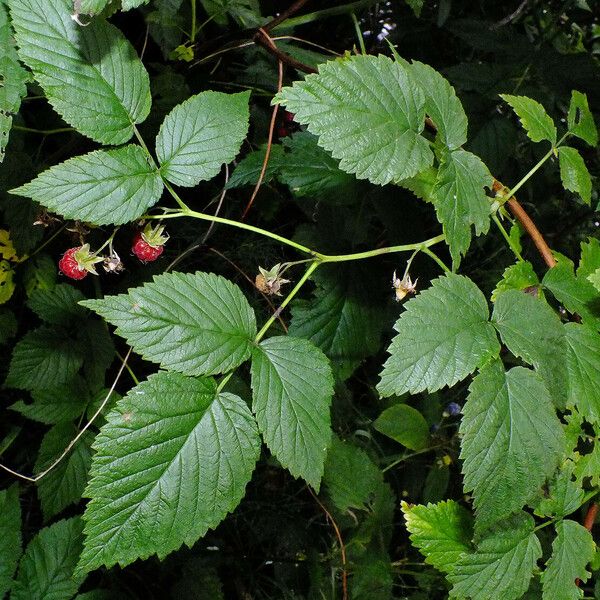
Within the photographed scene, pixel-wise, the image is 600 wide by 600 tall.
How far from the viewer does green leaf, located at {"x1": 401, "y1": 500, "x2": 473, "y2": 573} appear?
854mm

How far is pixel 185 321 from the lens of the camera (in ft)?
2.08

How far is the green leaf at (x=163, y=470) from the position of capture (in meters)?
0.57

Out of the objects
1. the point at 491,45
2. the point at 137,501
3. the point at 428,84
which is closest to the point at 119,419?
the point at 137,501

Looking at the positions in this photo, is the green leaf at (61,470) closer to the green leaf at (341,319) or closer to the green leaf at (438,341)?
the green leaf at (341,319)

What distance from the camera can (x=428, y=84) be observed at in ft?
2.40

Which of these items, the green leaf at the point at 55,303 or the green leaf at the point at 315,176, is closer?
the green leaf at the point at 315,176

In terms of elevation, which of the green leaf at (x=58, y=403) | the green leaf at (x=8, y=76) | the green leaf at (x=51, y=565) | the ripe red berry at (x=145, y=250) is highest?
the green leaf at (x=8, y=76)

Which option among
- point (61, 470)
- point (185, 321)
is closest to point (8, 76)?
point (185, 321)

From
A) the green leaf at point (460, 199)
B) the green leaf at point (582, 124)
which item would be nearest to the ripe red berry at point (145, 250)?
the green leaf at point (460, 199)

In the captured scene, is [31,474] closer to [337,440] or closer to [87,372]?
[87,372]

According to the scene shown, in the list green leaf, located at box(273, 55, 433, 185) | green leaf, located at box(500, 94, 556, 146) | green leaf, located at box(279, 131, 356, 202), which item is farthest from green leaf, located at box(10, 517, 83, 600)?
green leaf, located at box(500, 94, 556, 146)

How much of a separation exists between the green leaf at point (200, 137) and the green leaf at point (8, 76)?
0.55 ft

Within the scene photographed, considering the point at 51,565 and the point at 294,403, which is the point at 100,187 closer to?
the point at 294,403

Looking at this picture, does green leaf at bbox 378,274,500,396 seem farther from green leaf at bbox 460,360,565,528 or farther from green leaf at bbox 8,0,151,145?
green leaf at bbox 8,0,151,145
